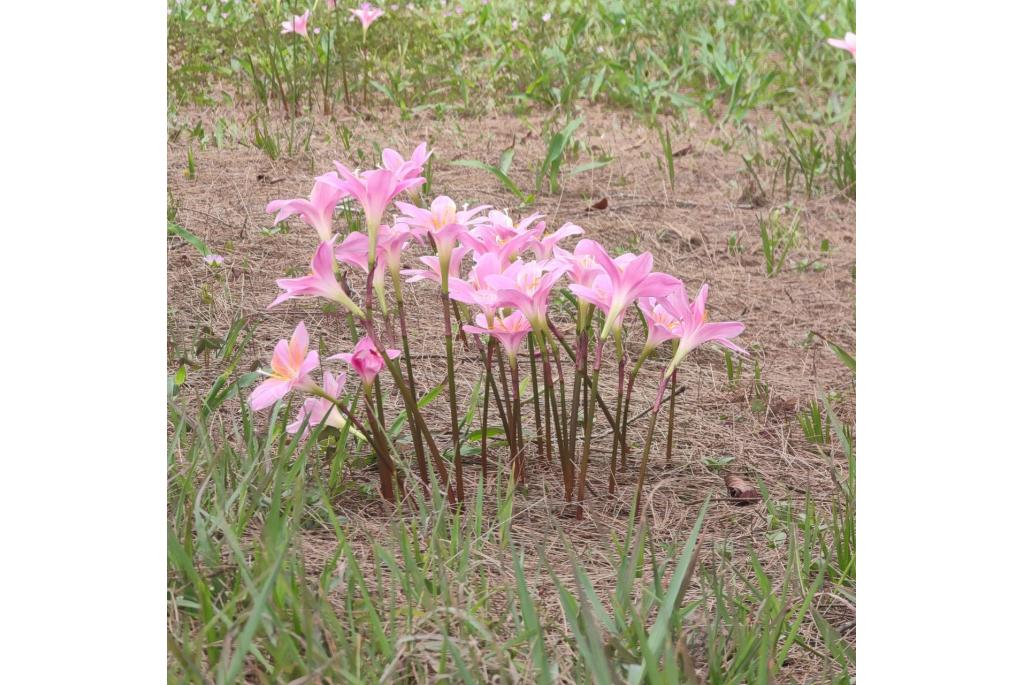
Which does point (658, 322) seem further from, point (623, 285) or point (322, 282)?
point (322, 282)

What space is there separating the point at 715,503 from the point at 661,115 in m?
1.94

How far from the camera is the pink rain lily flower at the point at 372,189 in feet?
3.95

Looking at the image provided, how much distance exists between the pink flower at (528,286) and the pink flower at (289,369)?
0.71 ft

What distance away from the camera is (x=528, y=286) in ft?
4.02

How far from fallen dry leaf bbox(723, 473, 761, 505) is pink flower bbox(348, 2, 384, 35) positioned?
1.52 m

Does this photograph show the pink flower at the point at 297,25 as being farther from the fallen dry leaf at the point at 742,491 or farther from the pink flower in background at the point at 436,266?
the fallen dry leaf at the point at 742,491

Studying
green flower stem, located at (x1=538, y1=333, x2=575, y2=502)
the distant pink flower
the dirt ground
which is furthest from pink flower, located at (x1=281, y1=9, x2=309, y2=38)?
green flower stem, located at (x1=538, y1=333, x2=575, y2=502)

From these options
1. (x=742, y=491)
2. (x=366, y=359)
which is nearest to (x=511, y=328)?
(x=366, y=359)

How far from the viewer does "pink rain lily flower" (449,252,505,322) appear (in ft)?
3.96

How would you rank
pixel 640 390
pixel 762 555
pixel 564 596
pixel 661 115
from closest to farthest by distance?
1. pixel 564 596
2. pixel 762 555
3. pixel 640 390
4. pixel 661 115

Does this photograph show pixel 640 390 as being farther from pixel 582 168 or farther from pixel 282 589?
pixel 282 589

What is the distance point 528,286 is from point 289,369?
0.93 feet

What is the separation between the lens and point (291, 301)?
2031 millimetres

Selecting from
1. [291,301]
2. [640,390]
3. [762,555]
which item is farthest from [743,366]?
[291,301]
